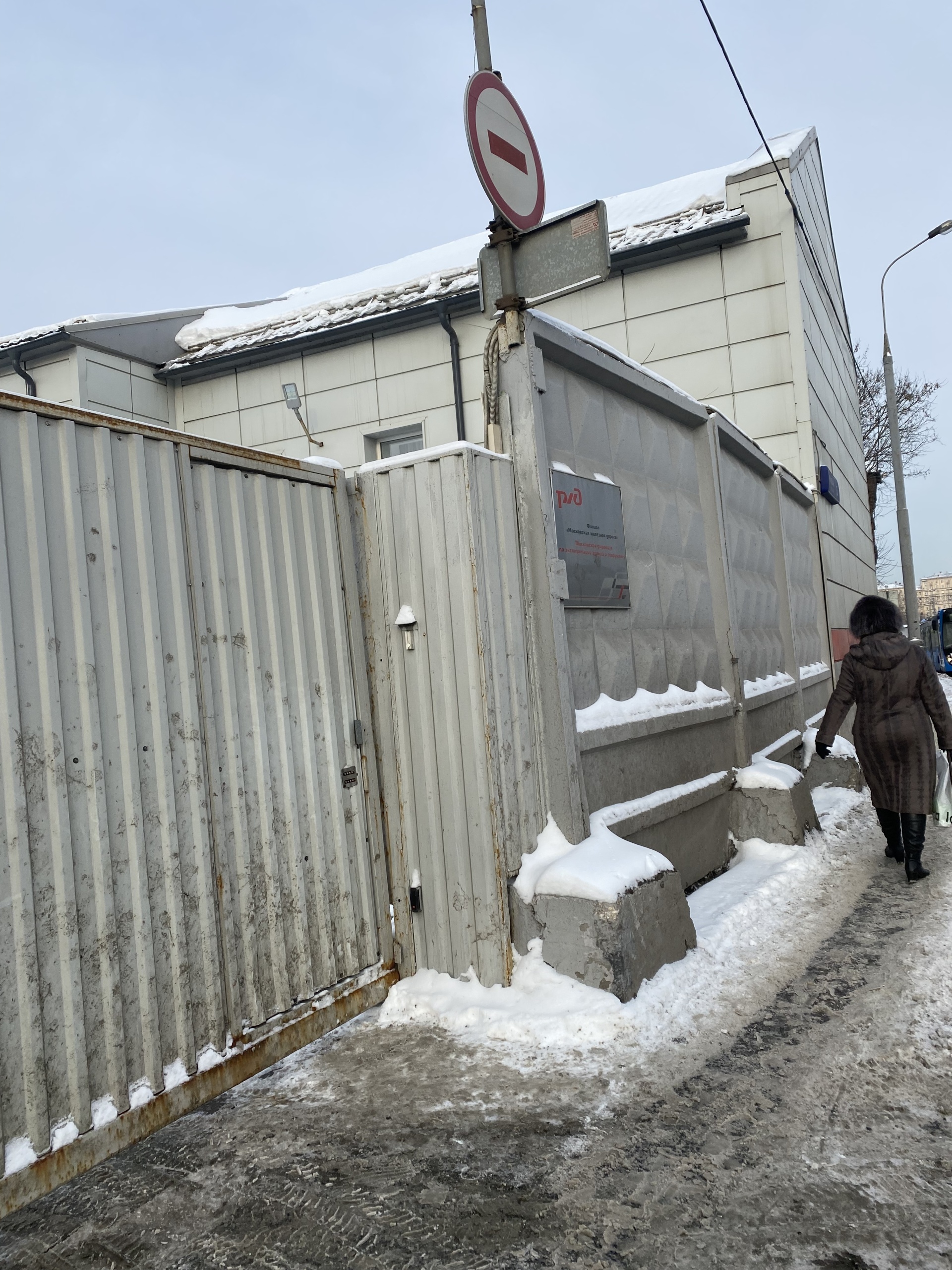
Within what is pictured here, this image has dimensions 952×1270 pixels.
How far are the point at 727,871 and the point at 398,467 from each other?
348cm

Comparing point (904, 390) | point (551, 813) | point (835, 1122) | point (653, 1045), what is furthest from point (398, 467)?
point (904, 390)

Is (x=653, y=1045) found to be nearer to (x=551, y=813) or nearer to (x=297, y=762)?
(x=551, y=813)

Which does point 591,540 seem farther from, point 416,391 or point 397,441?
point 397,441

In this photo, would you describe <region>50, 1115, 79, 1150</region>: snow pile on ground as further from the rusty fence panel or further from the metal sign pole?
the metal sign pole

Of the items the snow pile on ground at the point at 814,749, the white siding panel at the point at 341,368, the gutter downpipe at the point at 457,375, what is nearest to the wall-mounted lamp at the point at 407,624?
the snow pile on ground at the point at 814,749

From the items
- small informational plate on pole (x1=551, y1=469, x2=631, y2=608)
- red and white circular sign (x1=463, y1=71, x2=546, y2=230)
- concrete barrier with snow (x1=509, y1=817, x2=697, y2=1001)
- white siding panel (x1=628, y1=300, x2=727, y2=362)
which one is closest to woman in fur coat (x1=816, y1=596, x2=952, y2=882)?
small informational plate on pole (x1=551, y1=469, x2=631, y2=608)

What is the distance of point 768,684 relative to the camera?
7.73 metres

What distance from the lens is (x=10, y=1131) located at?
97.9 inches

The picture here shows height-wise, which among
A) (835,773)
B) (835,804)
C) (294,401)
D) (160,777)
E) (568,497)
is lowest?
(835,804)

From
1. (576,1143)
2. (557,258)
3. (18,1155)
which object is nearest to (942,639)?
(557,258)

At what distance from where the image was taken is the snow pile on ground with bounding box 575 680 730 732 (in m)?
4.55

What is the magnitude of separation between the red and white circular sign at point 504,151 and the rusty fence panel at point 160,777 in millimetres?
1532

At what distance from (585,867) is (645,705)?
147 centimetres

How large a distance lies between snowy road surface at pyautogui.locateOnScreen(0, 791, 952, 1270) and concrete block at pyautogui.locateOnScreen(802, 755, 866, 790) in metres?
5.02
